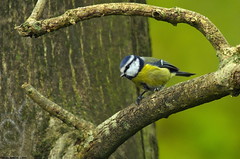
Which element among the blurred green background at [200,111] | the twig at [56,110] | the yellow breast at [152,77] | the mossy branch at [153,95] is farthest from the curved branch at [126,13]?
the blurred green background at [200,111]

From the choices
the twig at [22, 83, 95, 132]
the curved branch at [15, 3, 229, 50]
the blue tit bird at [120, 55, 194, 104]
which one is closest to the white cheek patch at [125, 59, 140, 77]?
the blue tit bird at [120, 55, 194, 104]

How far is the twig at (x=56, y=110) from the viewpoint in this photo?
3047mm

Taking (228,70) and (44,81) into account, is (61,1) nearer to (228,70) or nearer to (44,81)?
(44,81)

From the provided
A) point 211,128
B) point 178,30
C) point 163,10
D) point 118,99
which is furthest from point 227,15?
point 163,10

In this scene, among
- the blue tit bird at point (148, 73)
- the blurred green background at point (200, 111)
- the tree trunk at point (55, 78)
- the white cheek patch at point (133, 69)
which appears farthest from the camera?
the blurred green background at point (200, 111)

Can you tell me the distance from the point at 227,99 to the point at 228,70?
1.98 meters

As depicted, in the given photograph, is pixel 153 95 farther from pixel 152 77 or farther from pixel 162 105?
pixel 152 77

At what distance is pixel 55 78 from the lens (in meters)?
3.46

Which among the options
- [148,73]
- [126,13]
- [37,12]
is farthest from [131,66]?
[37,12]

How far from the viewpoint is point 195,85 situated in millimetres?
2742

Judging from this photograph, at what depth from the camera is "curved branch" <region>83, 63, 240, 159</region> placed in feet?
8.69

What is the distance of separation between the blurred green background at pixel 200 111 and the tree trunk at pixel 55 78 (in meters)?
0.83

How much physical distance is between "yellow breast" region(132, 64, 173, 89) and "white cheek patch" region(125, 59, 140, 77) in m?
0.03

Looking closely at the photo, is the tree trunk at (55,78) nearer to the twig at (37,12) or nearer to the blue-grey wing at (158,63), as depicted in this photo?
the blue-grey wing at (158,63)
